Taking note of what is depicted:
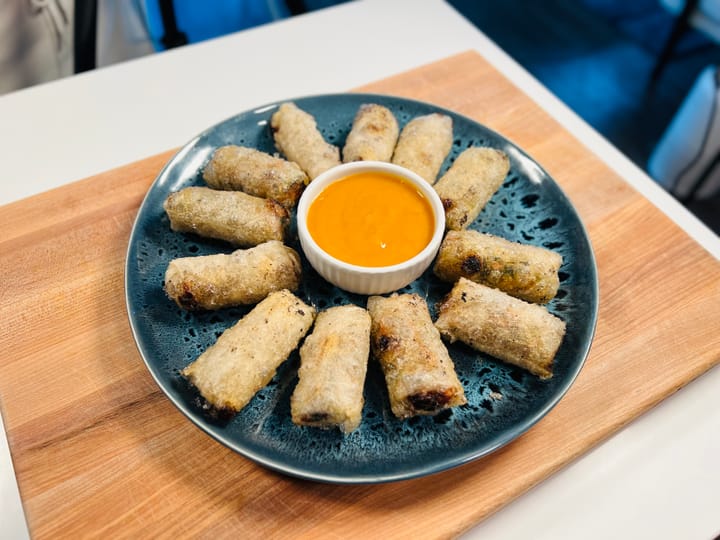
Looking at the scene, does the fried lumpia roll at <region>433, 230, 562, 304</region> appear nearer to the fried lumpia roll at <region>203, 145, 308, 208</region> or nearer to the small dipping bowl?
the small dipping bowl

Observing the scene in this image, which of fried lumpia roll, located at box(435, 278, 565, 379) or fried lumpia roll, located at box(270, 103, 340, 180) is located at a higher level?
fried lumpia roll, located at box(270, 103, 340, 180)

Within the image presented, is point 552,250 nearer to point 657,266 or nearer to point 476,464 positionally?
point 657,266

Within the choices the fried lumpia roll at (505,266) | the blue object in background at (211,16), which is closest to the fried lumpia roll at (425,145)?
the fried lumpia roll at (505,266)

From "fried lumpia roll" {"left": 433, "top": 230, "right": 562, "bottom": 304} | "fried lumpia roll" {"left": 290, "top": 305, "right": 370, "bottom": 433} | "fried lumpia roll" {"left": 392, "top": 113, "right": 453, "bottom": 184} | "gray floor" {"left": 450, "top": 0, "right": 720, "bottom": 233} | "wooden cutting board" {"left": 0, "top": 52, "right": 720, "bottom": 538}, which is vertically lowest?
"gray floor" {"left": 450, "top": 0, "right": 720, "bottom": 233}

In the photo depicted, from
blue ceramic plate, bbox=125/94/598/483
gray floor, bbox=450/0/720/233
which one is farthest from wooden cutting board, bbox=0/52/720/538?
gray floor, bbox=450/0/720/233

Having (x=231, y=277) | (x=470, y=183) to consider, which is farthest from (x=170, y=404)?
(x=470, y=183)
